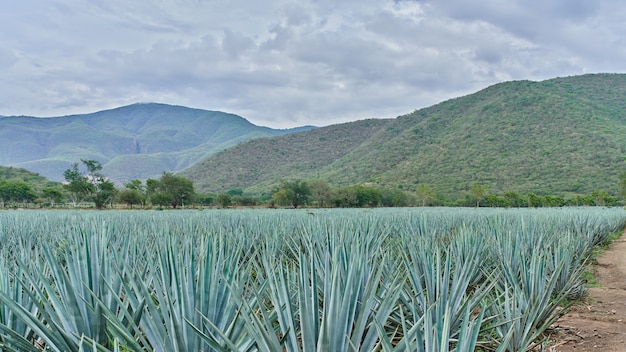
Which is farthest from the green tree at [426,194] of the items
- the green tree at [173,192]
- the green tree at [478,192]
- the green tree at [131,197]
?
the green tree at [131,197]

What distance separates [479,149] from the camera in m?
53.2

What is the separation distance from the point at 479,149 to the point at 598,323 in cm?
5153

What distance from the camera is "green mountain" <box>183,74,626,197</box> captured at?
4647 centimetres

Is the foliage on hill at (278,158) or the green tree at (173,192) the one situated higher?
the foliage on hill at (278,158)

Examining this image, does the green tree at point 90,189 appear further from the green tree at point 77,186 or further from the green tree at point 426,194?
the green tree at point 426,194

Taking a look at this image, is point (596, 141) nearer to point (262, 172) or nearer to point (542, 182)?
point (542, 182)

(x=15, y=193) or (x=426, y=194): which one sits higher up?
(x=15, y=193)

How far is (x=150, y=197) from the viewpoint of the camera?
46500mm

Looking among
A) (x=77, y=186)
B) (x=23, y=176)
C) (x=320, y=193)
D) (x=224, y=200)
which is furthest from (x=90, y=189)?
(x=23, y=176)

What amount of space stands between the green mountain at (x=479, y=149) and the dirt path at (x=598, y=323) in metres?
40.7

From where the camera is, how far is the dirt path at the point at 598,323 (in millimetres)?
3842

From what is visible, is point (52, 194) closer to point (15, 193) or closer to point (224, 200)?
point (15, 193)

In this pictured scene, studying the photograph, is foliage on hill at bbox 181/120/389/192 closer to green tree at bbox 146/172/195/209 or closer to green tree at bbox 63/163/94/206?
green tree at bbox 146/172/195/209

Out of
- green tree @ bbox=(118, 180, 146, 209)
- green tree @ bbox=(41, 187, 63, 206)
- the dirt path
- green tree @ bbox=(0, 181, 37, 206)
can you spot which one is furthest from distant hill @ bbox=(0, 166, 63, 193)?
the dirt path
